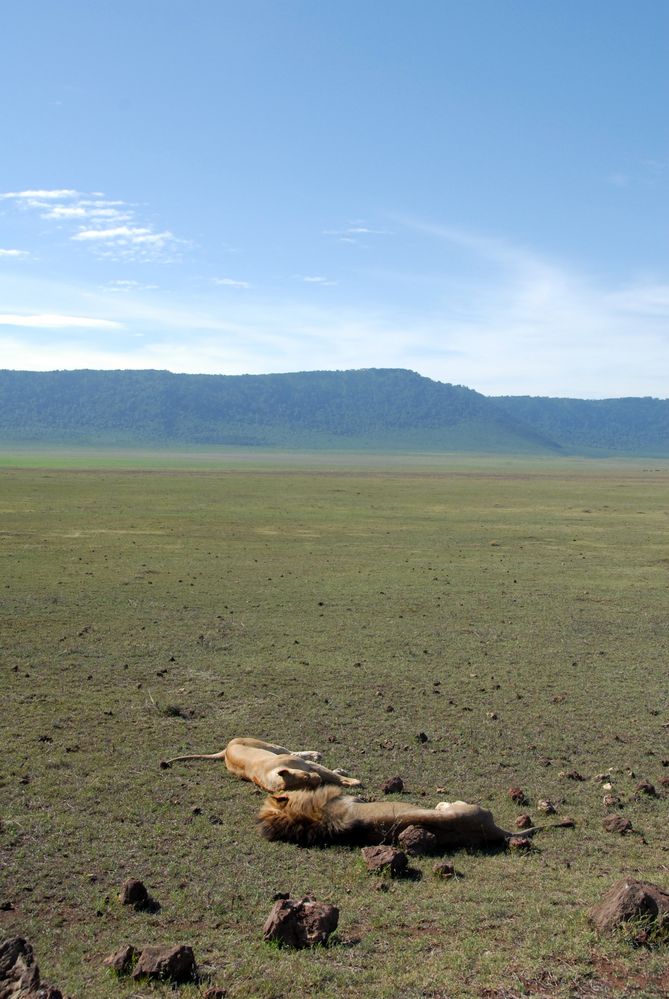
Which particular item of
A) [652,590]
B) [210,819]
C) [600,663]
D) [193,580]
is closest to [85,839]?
[210,819]

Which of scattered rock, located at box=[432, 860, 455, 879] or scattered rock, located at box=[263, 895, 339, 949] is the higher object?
scattered rock, located at box=[263, 895, 339, 949]

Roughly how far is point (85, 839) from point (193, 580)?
1348 cm

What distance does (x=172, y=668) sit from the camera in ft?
38.8

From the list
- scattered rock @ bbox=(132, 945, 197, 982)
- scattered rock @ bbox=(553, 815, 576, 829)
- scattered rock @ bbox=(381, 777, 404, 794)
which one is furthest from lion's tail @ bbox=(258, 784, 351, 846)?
scattered rock @ bbox=(132, 945, 197, 982)

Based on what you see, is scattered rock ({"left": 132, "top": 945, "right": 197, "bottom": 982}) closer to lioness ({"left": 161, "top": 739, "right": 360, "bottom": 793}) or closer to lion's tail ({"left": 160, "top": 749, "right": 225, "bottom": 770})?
lioness ({"left": 161, "top": 739, "right": 360, "bottom": 793})

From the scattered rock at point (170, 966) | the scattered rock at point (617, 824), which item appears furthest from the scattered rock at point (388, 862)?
the scattered rock at point (617, 824)

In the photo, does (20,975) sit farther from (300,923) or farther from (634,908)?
(634,908)

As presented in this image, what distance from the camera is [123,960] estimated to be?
463 centimetres

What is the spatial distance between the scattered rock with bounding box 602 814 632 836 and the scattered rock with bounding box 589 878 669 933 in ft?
5.65

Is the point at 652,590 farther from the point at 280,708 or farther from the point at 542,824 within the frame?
the point at 542,824

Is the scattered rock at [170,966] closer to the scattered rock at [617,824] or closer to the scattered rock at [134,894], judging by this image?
the scattered rock at [134,894]

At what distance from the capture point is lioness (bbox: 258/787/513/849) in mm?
6184

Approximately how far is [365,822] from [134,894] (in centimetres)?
168

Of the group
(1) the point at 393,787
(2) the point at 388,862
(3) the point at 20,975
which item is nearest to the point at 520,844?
(2) the point at 388,862
